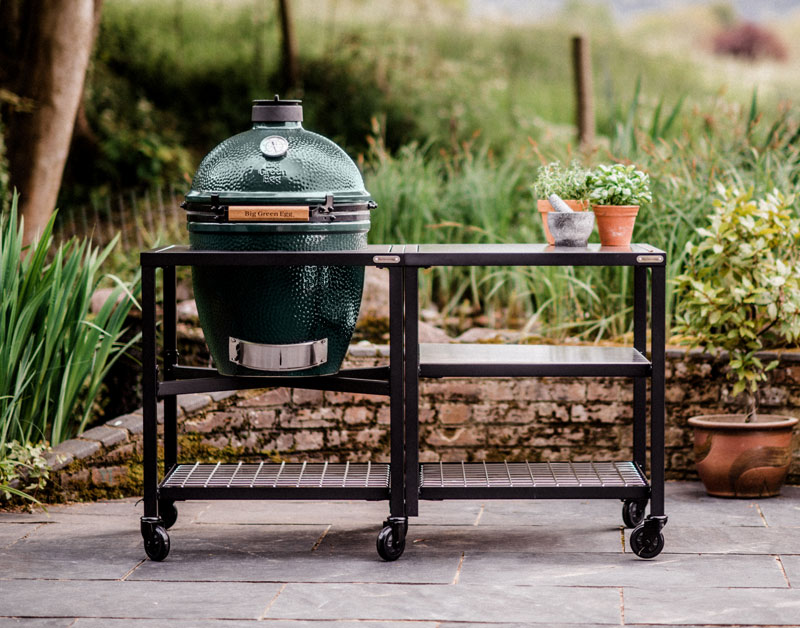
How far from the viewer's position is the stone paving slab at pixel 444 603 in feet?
10.6

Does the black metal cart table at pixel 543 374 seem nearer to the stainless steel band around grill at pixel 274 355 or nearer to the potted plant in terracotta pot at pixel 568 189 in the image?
the potted plant in terracotta pot at pixel 568 189

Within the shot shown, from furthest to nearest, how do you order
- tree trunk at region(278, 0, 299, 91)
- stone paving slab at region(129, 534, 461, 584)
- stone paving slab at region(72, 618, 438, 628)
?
tree trunk at region(278, 0, 299, 91) < stone paving slab at region(129, 534, 461, 584) < stone paving slab at region(72, 618, 438, 628)

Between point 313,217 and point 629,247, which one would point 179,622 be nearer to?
point 313,217

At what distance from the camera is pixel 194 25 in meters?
12.9

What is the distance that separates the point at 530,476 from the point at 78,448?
196cm

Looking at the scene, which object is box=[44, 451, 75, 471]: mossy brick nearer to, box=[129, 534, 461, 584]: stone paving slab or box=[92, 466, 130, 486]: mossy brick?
box=[92, 466, 130, 486]: mossy brick

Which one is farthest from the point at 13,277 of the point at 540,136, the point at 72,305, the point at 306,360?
the point at 540,136

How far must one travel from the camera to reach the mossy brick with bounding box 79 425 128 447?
4.70 m

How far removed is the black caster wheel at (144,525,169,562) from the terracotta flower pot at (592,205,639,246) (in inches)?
74.5

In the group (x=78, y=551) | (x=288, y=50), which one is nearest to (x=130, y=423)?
(x=78, y=551)

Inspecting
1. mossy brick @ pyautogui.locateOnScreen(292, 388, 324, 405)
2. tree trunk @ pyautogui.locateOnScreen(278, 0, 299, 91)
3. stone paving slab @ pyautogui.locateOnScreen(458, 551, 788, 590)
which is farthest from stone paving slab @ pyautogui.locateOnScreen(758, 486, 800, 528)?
tree trunk @ pyautogui.locateOnScreen(278, 0, 299, 91)

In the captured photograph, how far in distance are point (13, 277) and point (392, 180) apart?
8.39 feet

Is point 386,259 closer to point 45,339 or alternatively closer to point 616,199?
point 616,199

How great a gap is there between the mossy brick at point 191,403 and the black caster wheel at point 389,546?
1.49m
